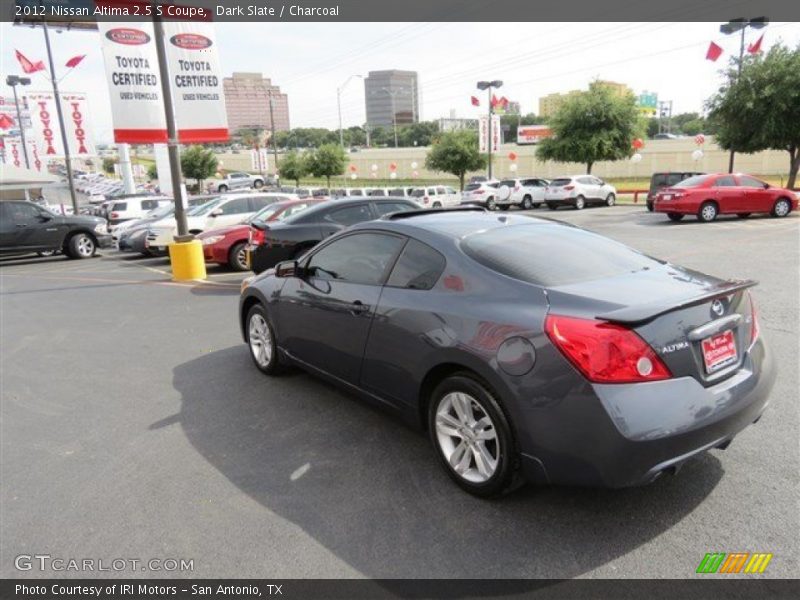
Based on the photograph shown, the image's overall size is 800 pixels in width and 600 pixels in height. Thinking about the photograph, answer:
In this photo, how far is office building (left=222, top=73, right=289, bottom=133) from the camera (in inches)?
4373

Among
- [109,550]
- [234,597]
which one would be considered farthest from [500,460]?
[109,550]

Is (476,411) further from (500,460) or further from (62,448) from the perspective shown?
(62,448)

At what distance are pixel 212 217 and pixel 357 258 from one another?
1228cm

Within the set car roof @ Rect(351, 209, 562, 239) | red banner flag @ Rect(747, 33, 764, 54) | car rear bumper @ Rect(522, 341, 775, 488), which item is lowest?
car rear bumper @ Rect(522, 341, 775, 488)

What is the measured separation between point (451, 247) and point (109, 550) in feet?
8.20

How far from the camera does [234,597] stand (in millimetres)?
2641

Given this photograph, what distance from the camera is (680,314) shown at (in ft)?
9.11

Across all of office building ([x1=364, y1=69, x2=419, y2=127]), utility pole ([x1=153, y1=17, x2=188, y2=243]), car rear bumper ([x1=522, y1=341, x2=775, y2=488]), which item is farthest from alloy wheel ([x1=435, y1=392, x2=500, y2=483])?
office building ([x1=364, y1=69, x2=419, y2=127])

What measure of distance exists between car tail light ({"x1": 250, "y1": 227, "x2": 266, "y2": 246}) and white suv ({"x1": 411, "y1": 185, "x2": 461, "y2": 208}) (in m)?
20.6

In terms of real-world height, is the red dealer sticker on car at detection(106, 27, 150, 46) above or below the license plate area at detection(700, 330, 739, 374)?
above

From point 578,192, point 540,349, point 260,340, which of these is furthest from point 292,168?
point 540,349

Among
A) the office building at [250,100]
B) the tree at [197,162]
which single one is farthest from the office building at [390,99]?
the tree at [197,162]

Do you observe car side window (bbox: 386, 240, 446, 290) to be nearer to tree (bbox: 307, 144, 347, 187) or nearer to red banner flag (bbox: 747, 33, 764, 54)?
red banner flag (bbox: 747, 33, 764, 54)

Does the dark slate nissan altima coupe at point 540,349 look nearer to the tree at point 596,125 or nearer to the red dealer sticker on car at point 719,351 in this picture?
the red dealer sticker on car at point 719,351
